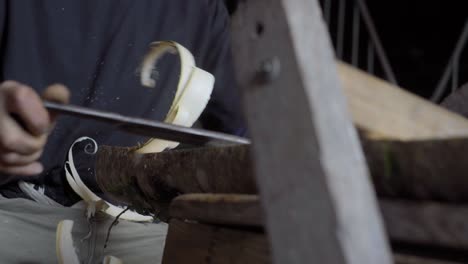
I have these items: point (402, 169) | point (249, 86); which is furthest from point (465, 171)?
point (249, 86)

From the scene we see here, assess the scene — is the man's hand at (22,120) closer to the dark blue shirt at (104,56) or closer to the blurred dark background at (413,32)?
the dark blue shirt at (104,56)

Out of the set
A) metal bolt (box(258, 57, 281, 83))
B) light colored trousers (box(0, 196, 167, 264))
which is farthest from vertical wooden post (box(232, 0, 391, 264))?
light colored trousers (box(0, 196, 167, 264))

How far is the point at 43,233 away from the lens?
1.15 m

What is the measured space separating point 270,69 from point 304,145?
0.06 m

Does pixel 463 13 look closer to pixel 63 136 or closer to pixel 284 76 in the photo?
pixel 63 136

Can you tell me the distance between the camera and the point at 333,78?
0.44 meters

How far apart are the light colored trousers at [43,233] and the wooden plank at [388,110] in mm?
748

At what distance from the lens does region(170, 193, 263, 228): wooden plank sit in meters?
0.56

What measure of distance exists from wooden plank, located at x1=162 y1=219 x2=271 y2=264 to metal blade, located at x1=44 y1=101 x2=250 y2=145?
0.10 m

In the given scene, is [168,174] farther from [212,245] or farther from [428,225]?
[428,225]

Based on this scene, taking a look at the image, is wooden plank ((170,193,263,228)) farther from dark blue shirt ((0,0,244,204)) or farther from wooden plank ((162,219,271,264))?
dark blue shirt ((0,0,244,204))

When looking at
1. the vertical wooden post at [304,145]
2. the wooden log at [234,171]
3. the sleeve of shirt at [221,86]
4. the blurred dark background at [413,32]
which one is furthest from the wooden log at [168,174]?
the blurred dark background at [413,32]

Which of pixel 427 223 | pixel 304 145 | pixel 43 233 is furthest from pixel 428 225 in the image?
pixel 43 233

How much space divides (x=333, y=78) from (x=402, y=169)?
0.28 feet
